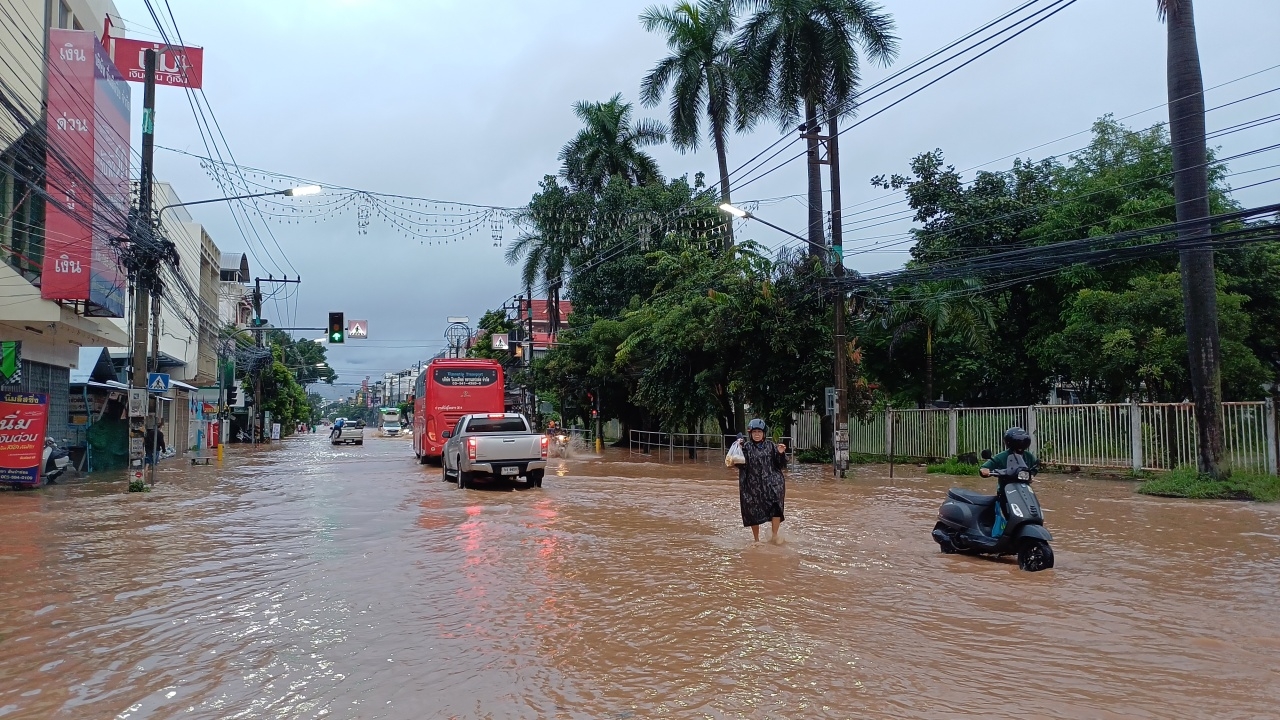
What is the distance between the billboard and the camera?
19109mm

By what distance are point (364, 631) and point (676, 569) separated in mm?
3642

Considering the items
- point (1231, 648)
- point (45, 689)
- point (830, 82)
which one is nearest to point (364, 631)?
point (45, 689)

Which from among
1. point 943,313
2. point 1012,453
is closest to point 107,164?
point 1012,453

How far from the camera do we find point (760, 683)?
5398 millimetres

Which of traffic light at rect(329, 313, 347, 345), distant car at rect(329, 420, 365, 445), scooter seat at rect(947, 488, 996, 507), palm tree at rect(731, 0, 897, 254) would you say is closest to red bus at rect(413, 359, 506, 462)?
traffic light at rect(329, 313, 347, 345)

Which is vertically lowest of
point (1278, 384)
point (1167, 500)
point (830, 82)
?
point (1167, 500)

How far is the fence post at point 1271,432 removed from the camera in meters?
17.0

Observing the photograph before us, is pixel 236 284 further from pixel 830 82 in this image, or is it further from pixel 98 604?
pixel 98 604

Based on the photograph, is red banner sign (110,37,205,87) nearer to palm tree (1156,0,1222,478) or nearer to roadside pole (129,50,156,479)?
roadside pole (129,50,156,479)

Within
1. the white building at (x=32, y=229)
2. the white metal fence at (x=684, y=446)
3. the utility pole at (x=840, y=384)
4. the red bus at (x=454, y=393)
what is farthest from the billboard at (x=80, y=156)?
the white metal fence at (x=684, y=446)

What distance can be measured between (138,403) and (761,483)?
14.3 m

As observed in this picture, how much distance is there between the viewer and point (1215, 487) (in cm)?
1641

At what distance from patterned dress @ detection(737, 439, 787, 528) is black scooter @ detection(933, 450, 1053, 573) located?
1.90 m

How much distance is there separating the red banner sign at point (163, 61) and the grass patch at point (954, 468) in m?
21.5
